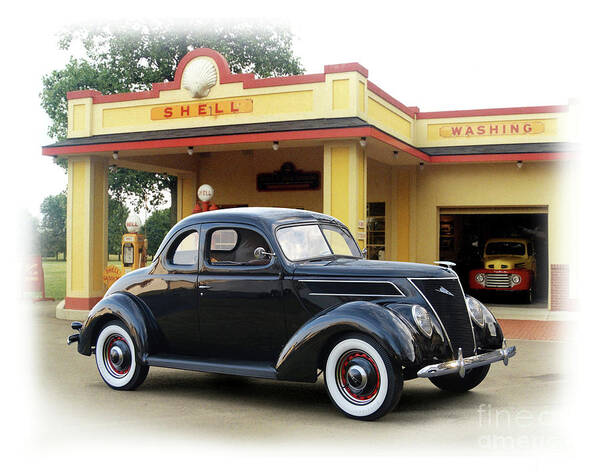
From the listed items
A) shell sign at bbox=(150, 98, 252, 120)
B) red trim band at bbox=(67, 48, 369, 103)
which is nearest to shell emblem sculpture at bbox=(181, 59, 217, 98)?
red trim band at bbox=(67, 48, 369, 103)

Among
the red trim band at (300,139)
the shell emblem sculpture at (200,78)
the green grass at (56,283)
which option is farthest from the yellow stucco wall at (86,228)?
the green grass at (56,283)

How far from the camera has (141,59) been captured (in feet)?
84.2

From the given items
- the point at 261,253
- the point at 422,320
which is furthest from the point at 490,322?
the point at 261,253

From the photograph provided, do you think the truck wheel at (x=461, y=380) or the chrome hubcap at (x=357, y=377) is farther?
the truck wheel at (x=461, y=380)

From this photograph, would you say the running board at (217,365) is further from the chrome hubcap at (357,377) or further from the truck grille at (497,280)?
the truck grille at (497,280)

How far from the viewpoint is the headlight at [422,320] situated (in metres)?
6.23

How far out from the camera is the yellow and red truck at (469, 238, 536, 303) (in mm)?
18844

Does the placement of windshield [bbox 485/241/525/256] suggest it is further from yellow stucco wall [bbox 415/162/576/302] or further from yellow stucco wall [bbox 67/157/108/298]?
yellow stucco wall [bbox 67/157/108/298]

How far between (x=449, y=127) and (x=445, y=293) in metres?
11.9

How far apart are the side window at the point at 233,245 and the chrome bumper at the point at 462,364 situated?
7.13ft

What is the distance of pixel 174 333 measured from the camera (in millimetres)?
7602

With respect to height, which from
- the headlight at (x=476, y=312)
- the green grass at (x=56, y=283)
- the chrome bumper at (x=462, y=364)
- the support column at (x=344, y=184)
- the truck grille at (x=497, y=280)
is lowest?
the green grass at (x=56, y=283)

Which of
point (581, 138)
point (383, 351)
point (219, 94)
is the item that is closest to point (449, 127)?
point (581, 138)

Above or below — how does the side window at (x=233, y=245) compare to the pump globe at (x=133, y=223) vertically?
below
